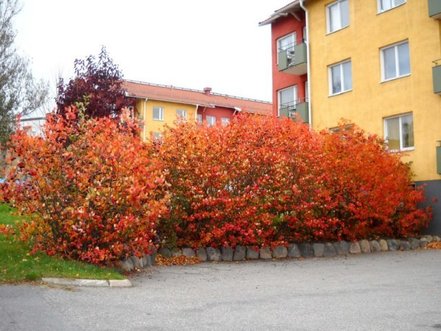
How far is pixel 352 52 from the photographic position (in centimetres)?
2539

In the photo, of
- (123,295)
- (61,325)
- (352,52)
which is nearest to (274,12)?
(352,52)

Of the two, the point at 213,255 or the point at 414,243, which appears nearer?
the point at 213,255

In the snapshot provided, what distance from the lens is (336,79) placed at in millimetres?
26531

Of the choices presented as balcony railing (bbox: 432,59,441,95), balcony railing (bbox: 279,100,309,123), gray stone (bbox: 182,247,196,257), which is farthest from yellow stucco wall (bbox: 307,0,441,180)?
gray stone (bbox: 182,247,196,257)

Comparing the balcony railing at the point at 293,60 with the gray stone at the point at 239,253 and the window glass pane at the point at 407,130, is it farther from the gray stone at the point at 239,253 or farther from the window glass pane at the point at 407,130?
the gray stone at the point at 239,253

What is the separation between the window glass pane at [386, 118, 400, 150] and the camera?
23.1m

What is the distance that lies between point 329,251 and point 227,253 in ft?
11.7

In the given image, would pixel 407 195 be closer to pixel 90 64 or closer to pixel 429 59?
pixel 429 59

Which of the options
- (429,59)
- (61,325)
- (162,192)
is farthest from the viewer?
(429,59)

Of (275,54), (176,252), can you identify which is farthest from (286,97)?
(176,252)

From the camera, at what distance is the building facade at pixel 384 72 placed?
21625 millimetres

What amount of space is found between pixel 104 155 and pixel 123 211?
1296mm

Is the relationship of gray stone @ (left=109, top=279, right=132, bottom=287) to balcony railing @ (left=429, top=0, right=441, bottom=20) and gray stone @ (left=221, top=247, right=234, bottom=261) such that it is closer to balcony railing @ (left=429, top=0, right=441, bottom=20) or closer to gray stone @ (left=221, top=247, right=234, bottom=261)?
gray stone @ (left=221, top=247, right=234, bottom=261)

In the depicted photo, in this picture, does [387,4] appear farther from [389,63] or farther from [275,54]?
[275,54]
